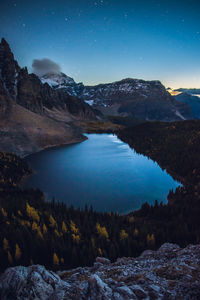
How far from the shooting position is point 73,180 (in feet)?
119

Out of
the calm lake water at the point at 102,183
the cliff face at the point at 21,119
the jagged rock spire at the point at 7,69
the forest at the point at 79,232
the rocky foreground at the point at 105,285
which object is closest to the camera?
the rocky foreground at the point at 105,285

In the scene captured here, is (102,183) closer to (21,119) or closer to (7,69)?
(21,119)

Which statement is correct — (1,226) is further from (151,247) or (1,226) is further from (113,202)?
(113,202)

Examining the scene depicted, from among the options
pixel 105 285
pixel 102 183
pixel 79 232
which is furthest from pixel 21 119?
pixel 105 285

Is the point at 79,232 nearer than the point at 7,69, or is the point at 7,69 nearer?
the point at 79,232

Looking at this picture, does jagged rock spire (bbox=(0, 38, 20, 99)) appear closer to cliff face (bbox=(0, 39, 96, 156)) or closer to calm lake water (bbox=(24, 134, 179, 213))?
cliff face (bbox=(0, 39, 96, 156))

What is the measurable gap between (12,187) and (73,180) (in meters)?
12.3

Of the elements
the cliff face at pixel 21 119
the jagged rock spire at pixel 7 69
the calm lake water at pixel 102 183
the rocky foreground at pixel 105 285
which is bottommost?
the calm lake water at pixel 102 183

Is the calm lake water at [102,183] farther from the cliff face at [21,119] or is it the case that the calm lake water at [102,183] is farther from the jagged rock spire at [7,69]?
the jagged rock spire at [7,69]

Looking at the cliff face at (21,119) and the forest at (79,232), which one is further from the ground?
the cliff face at (21,119)

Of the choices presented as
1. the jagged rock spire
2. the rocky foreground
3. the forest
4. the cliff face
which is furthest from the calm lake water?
the jagged rock spire

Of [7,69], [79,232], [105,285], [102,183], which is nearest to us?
[105,285]

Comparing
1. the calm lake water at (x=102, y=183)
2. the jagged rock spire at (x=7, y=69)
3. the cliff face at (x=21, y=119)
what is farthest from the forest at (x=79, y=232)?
the jagged rock spire at (x=7, y=69)

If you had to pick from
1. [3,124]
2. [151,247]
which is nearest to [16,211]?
[151,247]
